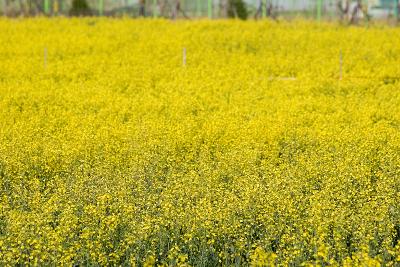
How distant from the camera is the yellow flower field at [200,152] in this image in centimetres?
823

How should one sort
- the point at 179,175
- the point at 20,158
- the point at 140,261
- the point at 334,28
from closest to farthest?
1. the point at 140,261
2. the point at 179,175
3. the point at 20,158
4. the point at 334,28

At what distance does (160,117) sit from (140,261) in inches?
310

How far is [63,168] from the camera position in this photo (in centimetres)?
1170

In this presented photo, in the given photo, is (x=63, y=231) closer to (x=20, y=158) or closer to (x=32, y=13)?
(x=20, y=158)

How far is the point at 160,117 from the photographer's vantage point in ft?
51.4

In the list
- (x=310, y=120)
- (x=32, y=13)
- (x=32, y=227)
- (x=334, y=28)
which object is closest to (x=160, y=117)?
(x=310, y=120)

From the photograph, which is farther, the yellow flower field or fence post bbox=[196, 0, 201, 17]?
fence post bbox=[196, 0, 201, 17]

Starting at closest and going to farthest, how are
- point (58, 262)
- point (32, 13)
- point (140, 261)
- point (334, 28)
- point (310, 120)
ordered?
point (58, 262), point (140, 261), point (310, 120), point (334, 28), point (32, 13)

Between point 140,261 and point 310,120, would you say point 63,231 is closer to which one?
point 140,261

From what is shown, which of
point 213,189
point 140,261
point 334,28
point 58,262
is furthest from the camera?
point 334,28

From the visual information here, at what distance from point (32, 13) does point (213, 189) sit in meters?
29.5

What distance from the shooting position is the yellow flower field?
8227 mm

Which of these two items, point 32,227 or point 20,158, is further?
point 20,158

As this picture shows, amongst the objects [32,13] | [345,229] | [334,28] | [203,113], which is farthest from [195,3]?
[345,229]
